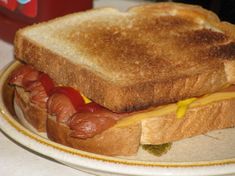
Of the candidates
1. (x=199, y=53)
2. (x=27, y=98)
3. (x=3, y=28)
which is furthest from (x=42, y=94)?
(x=3, y=28)

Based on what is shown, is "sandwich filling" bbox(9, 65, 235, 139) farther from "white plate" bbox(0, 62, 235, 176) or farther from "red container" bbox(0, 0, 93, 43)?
"red container" bbox(0, 0, 93, 43)

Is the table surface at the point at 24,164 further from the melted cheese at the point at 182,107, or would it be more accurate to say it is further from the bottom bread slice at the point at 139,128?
the melted cheese at the point at 182,107

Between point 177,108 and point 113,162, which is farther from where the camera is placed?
point 177,108

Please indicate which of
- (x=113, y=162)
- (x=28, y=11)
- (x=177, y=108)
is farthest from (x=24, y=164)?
(x=28, y=11)

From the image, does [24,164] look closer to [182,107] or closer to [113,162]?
[113,162]

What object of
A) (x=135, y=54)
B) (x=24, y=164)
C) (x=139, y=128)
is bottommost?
(x=24, y=164)

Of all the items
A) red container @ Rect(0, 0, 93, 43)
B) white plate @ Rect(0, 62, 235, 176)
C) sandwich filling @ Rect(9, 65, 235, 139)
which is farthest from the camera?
red container @ Rect(0, 0, 93, 43)

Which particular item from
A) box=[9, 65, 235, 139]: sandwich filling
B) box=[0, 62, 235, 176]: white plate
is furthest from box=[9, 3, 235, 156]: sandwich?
box=[0, 62, 235, 176]: white plate
